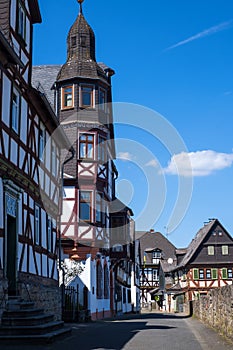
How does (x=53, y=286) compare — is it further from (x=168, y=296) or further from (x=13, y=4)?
(x=168, y=296)

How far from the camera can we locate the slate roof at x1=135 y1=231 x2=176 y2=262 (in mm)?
89812

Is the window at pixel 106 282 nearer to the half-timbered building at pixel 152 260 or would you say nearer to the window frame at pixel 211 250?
the window frame at pixel 211 250

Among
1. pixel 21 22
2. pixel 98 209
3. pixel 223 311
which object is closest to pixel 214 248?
pixel 98 209

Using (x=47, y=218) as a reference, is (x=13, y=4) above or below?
above

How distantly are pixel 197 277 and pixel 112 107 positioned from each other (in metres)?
30.2

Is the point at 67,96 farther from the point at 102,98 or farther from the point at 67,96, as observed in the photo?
the point at 102,98

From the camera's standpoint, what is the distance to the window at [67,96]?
33500mm

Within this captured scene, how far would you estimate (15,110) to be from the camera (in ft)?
57.5

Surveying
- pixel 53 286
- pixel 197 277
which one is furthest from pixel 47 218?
pixel 197 277

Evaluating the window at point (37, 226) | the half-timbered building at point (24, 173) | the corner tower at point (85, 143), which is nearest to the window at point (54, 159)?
the half-timbered building at point (24, 173)

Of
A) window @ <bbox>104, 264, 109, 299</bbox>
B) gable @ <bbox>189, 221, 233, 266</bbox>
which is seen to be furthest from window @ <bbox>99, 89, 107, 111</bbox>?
gable @ <bbox>189, 221, 233, 266</bbox>

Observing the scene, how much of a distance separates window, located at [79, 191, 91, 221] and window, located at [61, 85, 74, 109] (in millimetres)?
5415

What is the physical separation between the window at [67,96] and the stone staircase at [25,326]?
19565 millimetres

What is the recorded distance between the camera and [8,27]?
16859mm
